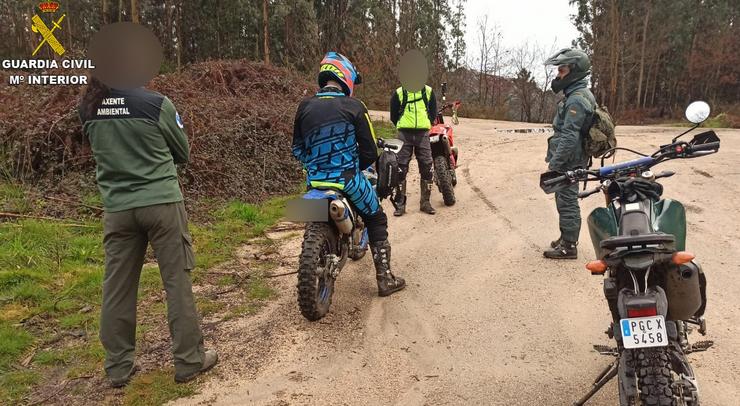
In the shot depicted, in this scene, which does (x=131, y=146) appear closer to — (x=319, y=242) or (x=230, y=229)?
(x=319, y=242)

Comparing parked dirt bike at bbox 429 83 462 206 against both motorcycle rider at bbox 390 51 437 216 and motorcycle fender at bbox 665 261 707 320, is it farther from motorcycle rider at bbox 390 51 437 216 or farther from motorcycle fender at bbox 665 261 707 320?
motorcycle fender at bbox 665 261 707 320

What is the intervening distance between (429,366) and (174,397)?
5.18ft

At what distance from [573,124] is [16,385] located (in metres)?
4.81

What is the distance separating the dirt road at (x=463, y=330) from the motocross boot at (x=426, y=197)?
18.4 inches

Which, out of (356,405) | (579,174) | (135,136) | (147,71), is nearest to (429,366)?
(356,405)

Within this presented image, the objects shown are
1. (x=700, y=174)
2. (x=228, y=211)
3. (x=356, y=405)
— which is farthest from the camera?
(x=700, y=174)

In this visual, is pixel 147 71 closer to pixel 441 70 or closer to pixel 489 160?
pixel 489 160

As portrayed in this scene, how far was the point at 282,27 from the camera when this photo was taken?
27.8m

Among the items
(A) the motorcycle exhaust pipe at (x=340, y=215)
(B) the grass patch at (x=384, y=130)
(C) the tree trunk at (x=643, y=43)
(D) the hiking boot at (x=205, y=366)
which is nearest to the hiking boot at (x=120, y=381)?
(D) the hiking boot at (x=205, y=366)

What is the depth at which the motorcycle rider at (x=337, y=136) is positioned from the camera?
4.03 m

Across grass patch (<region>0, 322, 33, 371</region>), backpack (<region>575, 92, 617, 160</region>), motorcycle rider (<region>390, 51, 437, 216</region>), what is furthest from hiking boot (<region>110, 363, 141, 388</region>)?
backpack (<region>575, 92, 617, 160</region>)

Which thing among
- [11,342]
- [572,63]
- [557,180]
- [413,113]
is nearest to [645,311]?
[557,180]

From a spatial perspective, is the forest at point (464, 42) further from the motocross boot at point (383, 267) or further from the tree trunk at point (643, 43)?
the motocross boot at point (383, 267)

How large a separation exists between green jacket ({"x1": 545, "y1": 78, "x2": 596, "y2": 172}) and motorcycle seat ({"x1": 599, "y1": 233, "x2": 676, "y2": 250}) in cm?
271
